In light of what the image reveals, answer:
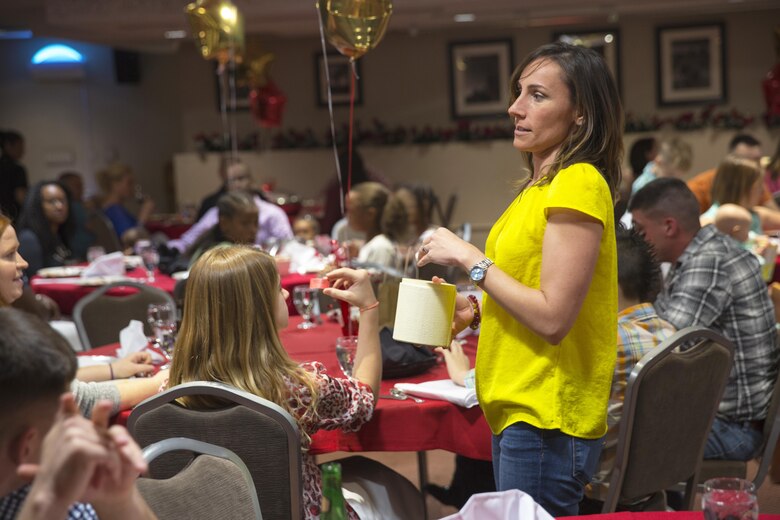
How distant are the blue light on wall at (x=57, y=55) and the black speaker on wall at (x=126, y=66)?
0.47m

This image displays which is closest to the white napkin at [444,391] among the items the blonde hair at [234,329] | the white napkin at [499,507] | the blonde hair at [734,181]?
the blonde hair at [234,329]

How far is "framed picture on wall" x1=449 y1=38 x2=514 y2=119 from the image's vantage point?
40.5 ft

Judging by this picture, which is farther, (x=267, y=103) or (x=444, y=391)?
(x=267, y=103)

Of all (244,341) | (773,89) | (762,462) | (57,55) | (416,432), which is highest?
(57,55)

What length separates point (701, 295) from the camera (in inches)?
132

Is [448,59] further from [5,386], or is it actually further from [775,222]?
[5,386]

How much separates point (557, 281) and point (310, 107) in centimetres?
1124

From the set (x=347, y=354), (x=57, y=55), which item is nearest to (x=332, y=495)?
(x=347, y=354)

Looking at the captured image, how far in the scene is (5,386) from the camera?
4.05 ft

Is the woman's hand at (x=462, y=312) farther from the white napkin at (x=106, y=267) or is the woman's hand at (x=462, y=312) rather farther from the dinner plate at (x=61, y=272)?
the dinner plate at (x=61, y=272)

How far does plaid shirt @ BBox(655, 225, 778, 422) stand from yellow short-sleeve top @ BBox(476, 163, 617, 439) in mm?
1378

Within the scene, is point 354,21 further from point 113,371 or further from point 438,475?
point 438,475

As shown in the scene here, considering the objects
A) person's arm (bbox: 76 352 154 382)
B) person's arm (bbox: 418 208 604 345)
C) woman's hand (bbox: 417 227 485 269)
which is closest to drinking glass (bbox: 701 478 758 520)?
person's arm (bbox: 418 208 604 345)

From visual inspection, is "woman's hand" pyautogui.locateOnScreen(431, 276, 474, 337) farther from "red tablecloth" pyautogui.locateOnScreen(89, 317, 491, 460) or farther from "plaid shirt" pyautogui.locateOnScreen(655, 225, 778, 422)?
"plaid shirt" pyautogui.locateOnScreen(655, 225, 778, 422)
